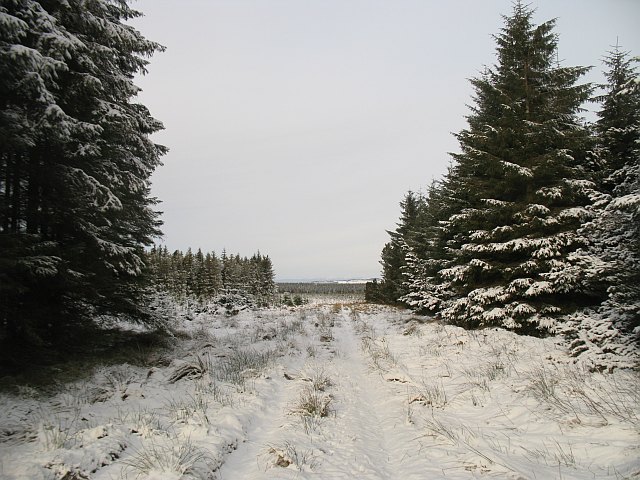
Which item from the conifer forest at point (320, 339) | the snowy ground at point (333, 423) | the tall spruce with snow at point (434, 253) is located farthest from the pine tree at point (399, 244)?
the snowy ground at point (333, 423)

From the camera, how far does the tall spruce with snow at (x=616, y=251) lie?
273 inches

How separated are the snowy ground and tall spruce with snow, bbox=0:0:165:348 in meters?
2.14

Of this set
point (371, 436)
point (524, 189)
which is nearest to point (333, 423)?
point (371, 436)

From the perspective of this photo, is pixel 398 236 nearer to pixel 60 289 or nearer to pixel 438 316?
pixel 438 316

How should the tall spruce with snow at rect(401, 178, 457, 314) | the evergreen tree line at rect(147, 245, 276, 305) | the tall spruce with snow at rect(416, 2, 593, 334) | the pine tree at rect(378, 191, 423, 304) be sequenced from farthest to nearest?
the evergreen tree line at rect(147, 245, 276, 305)
the pine tree at rect(378, 191, 423, 304)
the tall spruce with snow at rect(401, 178, 457, 314)
the tall spruce with snow at rect(416, 2, 593, 334)

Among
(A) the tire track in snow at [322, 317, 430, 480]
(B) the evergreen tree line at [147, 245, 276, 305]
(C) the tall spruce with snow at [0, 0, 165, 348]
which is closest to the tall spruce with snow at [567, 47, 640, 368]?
(A) the tire track in snow at [322, 317, 430, 480]

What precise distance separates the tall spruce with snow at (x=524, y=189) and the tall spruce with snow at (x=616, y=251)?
25.5 inches

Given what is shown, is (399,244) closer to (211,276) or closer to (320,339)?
(320,339)

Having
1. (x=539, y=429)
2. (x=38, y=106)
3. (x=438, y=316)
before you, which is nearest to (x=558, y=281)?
(x=539, y=429)

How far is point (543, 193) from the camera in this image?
10.5 metres

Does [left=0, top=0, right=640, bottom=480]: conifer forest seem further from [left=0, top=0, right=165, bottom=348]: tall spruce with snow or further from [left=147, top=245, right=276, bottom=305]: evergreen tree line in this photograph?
[left=147, top=245, right=276, bottom=305]: evergreen tree line

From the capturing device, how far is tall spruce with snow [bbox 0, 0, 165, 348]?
6.25 meters

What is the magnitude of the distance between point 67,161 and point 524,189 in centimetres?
1375

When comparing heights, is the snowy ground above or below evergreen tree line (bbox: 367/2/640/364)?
below
